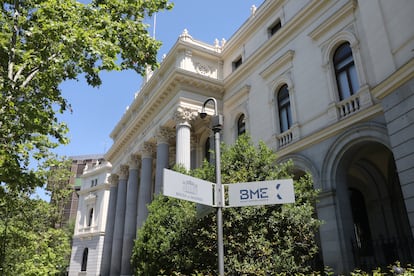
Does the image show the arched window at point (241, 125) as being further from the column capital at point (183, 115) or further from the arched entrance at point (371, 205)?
the arched entrance at point (371, 205)

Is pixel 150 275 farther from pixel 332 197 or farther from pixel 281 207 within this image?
pixel 332 197

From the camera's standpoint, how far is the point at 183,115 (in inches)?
797

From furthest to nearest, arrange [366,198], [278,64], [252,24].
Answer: [252,24], [278,64], [366,198]

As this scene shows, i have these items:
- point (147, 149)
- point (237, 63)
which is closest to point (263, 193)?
point (237, 63)

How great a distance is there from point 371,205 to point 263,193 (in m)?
11.9

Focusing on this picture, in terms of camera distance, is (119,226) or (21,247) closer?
(21,247)

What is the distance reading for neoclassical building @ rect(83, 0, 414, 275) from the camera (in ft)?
36.2

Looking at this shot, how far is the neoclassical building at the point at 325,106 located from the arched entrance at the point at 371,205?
0.04 metres

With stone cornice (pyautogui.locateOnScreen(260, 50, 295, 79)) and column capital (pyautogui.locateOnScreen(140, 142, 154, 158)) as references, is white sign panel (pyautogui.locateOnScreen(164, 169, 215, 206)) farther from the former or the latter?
column capital (pyautogui.locateOnScreen(140, 142, 154, 158))

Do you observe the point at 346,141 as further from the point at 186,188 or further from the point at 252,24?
the point at 252,24

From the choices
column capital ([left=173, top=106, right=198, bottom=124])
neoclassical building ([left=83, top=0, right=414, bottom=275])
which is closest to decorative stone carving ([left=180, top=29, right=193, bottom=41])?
neoclassical building ([left=83, top=0, right=414, bottom=275])

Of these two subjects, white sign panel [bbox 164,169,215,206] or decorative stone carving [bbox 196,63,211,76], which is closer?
white sign panel [bbox 164,169,215,206]

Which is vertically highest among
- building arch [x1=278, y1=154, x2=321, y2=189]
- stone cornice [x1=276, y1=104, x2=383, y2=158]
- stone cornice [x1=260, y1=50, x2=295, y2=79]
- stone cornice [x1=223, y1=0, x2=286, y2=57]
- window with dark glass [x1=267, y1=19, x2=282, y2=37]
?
stone cornice [x1=223, y1=0, x2=286, y2=57]

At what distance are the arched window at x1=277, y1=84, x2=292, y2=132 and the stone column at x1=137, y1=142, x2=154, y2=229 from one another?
1029cm
